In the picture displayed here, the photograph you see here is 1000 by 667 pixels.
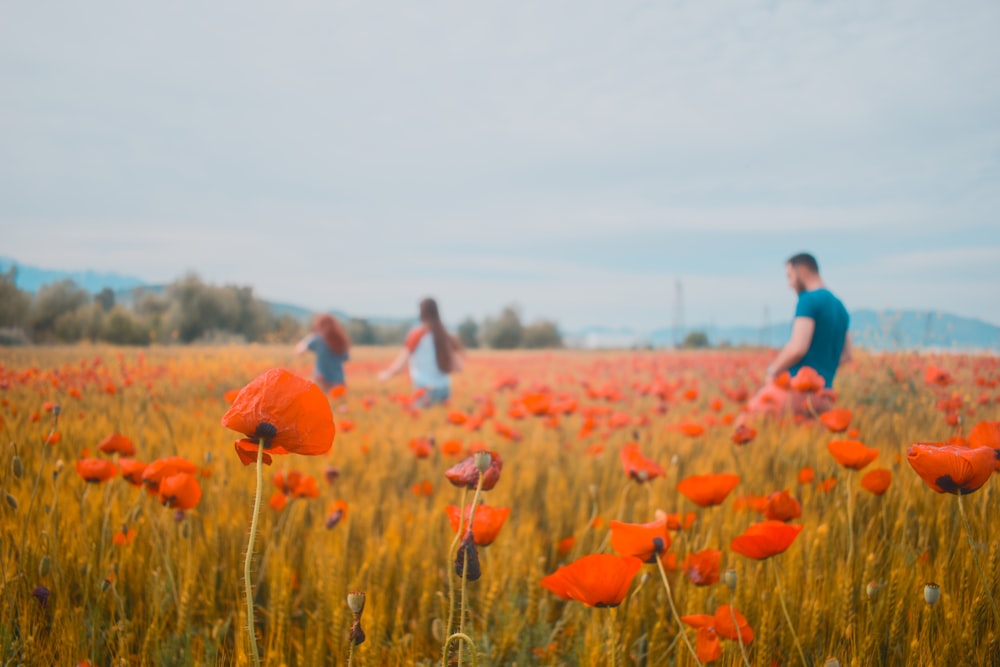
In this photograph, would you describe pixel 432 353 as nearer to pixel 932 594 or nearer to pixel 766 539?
pixel 766 539

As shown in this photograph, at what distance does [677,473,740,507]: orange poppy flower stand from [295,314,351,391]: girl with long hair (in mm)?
4865

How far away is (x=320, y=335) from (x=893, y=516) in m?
4.91

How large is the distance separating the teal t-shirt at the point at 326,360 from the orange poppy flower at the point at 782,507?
16.1ft

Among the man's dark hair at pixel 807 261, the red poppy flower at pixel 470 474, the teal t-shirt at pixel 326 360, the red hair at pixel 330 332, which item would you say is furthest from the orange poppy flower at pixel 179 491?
the red hair at pixel 330 332

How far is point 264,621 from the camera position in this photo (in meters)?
1.44

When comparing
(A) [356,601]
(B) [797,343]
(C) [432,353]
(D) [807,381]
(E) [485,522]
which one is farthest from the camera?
(C) [432,353]

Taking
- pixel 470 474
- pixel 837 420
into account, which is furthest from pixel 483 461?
pixel 837 420

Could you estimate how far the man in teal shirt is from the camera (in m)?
3.14

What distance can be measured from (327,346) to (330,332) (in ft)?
0.46

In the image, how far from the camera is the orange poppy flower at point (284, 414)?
0.72 metres

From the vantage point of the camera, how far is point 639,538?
0.95 meters

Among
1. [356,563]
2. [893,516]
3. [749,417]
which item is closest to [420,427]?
[749,417]

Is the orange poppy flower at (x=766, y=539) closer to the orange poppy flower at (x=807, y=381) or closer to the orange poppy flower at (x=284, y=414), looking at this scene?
the orange poppy flower at (x=284, y=414)

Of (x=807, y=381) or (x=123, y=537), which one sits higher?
(x=807, y=381)
